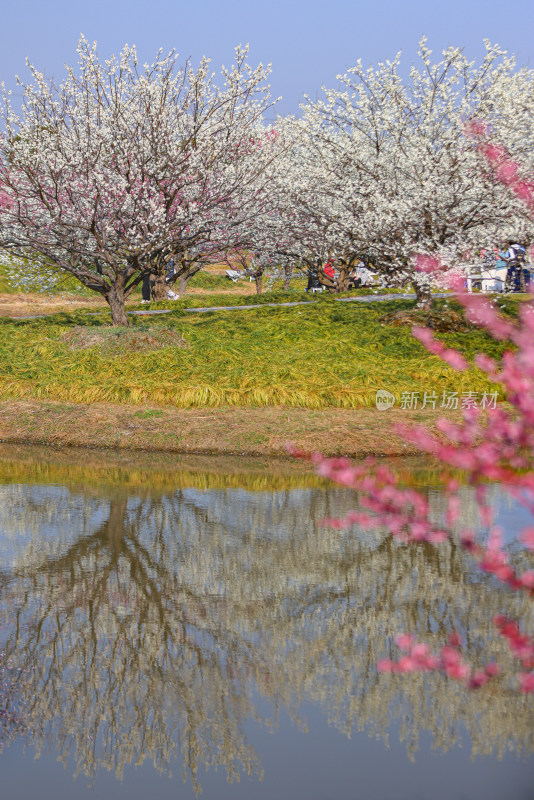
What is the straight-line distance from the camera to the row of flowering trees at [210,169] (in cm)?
2062

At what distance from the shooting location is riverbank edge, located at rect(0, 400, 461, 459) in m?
14.7

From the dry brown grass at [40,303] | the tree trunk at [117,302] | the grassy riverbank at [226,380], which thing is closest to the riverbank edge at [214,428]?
the grassy riverbank at [226,380]

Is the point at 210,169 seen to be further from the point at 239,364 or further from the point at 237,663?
the point at 237,663

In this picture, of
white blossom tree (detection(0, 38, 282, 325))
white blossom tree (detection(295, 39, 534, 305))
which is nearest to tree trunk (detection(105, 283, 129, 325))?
white blossom tree (detection(0, 38, 282, 325))

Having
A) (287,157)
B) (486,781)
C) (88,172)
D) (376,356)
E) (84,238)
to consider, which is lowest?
(486,781)

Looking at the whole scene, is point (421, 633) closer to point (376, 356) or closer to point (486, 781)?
point (486, 781)

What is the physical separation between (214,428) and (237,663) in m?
9.13

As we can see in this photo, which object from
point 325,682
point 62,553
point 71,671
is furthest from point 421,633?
point 62,553

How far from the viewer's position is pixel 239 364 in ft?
63.0

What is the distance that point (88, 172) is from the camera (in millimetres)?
19969

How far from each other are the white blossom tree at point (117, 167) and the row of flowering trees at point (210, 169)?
50 millimetres

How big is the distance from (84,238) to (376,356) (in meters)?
7.66

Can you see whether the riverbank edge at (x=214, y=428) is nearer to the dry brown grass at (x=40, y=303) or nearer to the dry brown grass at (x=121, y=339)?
the dry brown grass at (x=121, y=339)

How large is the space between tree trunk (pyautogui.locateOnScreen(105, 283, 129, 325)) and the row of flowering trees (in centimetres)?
5
